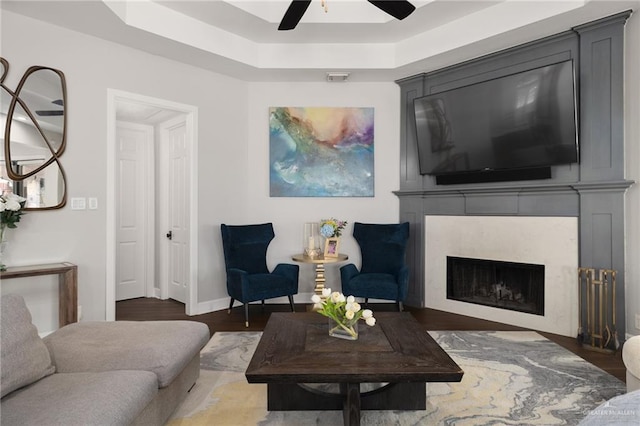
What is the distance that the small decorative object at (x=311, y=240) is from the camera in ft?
14.0

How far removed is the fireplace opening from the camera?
3787 mm

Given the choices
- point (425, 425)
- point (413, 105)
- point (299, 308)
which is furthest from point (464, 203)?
point (425, 425)

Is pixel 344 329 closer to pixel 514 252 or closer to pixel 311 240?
pixel 311 240

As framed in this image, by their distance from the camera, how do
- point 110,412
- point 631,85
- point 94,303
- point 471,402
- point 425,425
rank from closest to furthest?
point 110,412
point 425,425
point 471,402
point 631,85
point 94,303

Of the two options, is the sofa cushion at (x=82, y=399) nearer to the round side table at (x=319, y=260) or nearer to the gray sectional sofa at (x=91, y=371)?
the gray sectional sofa at (x=91, y=371)

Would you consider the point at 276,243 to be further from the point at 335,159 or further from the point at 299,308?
the point at 335,159

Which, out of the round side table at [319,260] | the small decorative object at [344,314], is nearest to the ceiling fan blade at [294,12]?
the small decorative object at [344,314]

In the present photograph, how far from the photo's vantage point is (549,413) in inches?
83.5

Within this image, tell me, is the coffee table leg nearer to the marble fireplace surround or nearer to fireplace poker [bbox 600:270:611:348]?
fireplace poker [bbox 600:270:611:348]

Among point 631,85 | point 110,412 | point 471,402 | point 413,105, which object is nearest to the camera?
point 110,412

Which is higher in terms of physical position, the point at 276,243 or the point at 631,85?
the point at 631,85

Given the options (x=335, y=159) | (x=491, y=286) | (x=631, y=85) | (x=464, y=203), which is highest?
(x=631, y=85)

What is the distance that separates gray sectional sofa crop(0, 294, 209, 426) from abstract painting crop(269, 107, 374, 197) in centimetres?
272

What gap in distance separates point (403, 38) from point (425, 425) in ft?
12.6
